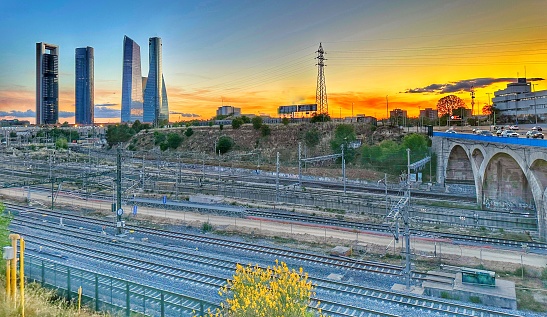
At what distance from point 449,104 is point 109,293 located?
110866 mm

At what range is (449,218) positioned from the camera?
3384 centimetres

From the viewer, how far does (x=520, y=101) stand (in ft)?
331

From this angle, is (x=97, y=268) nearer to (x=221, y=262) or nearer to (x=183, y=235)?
(x=221, y=262)

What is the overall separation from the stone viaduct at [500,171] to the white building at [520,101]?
4329cm

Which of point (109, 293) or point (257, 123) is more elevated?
point (257, 123)

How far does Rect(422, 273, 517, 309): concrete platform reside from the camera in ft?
53.6

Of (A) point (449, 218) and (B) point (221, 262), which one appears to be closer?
(B) point (221, 262)

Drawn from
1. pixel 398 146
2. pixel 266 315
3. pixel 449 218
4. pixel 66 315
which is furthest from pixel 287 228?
pixel 398 146

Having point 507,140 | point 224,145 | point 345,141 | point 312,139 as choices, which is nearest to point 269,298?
point 507,140

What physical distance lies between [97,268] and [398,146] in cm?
5632

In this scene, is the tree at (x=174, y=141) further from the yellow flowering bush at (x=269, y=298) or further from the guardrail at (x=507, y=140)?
the yellow flowering bush at (x=269, y=298)

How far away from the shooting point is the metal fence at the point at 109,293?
A: 12422 mm

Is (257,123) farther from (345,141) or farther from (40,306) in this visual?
(40,306)

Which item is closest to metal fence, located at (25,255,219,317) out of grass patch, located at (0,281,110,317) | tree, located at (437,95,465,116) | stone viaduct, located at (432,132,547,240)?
grass patch, located at (0,281,110,317)
